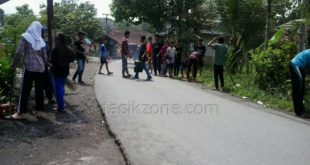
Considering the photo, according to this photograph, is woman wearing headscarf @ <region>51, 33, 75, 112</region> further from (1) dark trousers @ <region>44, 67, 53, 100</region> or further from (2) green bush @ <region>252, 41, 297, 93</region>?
(2) green bush @ <region>252, 41, 297, 93</region>

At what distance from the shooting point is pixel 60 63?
8883 millimetres

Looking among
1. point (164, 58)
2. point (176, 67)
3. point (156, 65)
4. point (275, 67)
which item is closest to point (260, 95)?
point (275, 67)

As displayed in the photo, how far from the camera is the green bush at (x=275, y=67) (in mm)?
12539

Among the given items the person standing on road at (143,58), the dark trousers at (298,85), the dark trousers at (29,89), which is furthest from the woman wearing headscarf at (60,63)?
the person standing on road at (143,58)

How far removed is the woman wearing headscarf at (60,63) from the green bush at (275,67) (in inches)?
253

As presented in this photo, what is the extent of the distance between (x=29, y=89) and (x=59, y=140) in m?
1.88

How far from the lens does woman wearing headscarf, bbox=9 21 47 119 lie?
8.02 m

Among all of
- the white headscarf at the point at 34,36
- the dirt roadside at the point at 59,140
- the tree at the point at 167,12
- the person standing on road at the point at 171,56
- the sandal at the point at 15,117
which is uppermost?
the tree at the point at 167,12

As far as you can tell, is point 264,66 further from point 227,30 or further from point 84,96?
point 227,30

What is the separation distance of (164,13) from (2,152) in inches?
1013

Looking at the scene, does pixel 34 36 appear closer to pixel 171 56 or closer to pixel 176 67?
pixel 171 56

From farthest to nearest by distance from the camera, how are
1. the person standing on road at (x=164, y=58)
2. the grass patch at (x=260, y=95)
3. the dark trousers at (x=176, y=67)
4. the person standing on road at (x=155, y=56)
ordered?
the person standing on road at (x=155, y=56) → the dark trousers at (x=176, y=67) → the person standing on road at (x=164, y=58) → the grass patch at (x=260, y=95)

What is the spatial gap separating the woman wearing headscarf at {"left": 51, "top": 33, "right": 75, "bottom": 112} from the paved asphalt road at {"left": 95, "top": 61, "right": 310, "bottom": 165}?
3.31 feet

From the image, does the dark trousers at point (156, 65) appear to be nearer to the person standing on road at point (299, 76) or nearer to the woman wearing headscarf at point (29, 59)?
the person standing on road at point (299, 76)
